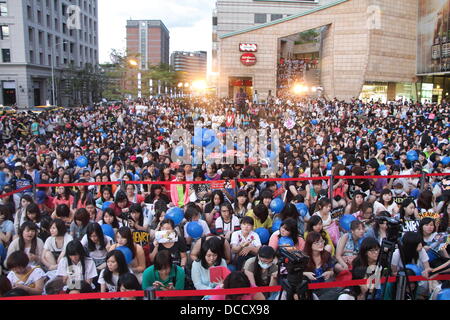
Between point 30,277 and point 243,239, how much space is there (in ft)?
9.42

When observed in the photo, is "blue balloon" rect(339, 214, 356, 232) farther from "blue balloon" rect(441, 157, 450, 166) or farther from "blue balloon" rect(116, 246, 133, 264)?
"blue balloon" rect(441, 157, 450, 166)

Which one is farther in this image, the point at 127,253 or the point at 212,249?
the point at 127,253

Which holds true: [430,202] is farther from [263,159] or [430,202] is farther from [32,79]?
[32,79]

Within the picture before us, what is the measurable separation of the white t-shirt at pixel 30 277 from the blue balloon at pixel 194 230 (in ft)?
6.84

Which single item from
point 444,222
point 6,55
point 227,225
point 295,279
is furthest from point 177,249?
point 6,55

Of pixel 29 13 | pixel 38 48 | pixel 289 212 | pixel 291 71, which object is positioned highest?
pixel 29 13

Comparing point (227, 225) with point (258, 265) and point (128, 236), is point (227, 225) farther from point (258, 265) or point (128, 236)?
point (128, 236)

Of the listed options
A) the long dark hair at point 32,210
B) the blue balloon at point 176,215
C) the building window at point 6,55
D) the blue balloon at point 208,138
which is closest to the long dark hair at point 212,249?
the blue balloon at point 176,215

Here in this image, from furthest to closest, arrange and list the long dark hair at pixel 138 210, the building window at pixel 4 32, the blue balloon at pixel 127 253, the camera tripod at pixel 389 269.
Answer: the building window at pixel 4 32
the long dark hair at pixel 138 210
the blue balloon at pixel 127 253
the camera tripod at pixel 389 269

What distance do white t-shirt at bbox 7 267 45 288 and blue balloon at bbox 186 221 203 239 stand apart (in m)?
2.08

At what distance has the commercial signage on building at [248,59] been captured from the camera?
1610 inches

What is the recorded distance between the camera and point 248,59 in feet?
134

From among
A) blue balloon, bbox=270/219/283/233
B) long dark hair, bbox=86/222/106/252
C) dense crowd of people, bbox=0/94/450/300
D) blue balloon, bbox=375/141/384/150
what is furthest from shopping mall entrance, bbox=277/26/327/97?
long dark hair, bbox=86/222/106/252

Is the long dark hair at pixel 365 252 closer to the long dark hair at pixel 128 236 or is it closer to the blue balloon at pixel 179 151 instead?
the long dark hair at pixel 128 236
